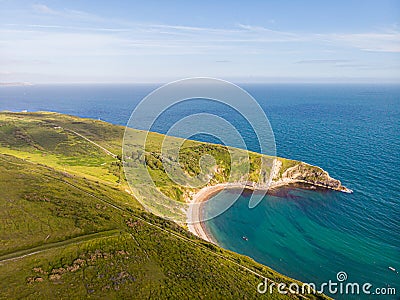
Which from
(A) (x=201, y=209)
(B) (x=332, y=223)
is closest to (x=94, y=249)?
Answer: (A) (x=201, y=209)

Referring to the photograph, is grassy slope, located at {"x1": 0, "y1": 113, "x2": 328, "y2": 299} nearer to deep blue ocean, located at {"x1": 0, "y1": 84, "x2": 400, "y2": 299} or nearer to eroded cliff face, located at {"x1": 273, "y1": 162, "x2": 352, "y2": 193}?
deep blue ocean, located at {"x1": 0, "y1": 84, "x2": 400, "y2": 299}

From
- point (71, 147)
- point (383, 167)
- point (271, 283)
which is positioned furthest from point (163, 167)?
point (383, 167)

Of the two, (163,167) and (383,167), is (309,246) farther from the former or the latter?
(383,167)

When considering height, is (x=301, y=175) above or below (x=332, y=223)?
above

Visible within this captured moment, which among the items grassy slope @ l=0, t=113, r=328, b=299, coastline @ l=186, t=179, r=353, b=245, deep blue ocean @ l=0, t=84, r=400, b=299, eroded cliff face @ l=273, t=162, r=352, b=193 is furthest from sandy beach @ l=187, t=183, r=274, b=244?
eroded cliff face @ l=273, t=162, r=352, b=193

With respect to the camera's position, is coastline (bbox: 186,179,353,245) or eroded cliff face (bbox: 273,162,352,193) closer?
coastline (bbox: 186,179,353,245)

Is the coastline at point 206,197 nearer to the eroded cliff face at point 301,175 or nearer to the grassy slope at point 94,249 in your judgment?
the eroded cliff face at point 301,175

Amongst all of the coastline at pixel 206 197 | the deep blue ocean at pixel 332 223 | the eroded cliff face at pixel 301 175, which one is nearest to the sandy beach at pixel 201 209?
the coastline at pixel 206 197

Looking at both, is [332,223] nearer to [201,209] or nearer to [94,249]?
[201,209]

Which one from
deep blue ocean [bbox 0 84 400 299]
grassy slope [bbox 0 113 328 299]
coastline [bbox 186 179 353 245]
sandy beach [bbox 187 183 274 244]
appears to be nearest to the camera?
grassy slope [bbox 0 113 328 299]
